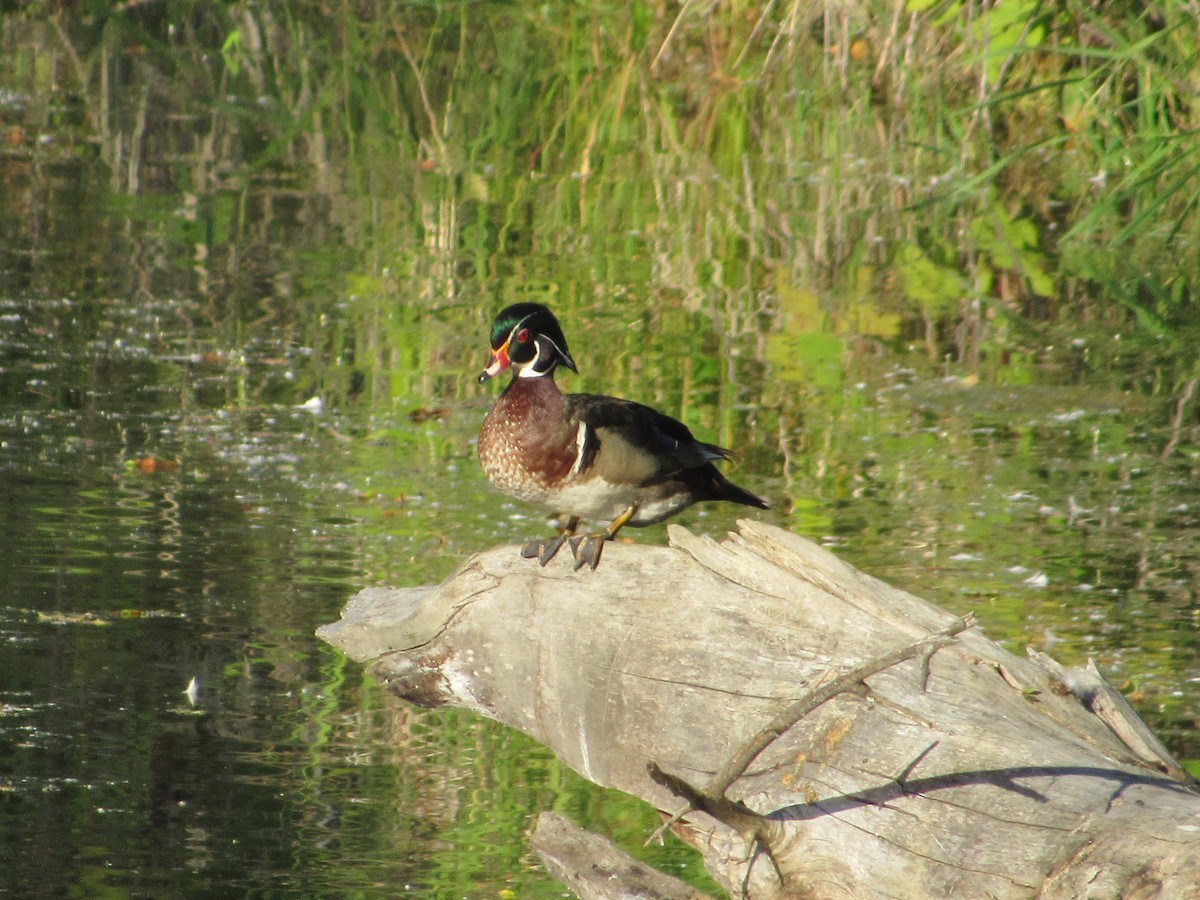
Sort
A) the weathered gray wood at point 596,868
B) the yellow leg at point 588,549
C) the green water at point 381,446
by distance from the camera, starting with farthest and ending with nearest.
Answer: the green water at point 381,446
the yellow leg at point 588,549
the weathered gray wood at point 596,868

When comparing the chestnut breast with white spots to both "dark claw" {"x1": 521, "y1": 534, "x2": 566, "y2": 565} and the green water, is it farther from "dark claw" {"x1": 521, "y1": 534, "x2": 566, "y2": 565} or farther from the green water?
the green water

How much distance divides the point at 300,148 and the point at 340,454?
5.63 metres

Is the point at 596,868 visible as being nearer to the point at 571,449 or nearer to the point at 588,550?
the point at 588,550

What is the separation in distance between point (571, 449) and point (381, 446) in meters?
2.55

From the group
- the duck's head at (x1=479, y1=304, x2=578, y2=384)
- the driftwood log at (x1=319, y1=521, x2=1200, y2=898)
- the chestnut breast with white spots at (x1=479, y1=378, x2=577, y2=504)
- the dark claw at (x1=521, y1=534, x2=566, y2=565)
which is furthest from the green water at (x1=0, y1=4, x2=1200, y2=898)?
the duck's head at (x1=479, y1=304, x2=578, y2=384)

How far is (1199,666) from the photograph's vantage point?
15.3 feet

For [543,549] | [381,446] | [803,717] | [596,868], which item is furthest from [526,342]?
[381,446]

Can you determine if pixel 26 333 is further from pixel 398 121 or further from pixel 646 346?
pixel 398 121

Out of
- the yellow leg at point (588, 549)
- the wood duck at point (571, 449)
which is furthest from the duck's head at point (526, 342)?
the yellow leg at point (588, 549)

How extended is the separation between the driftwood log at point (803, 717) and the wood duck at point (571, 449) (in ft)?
0.70

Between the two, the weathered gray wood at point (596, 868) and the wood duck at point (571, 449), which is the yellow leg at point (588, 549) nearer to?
the wood duck at point (571, 449)

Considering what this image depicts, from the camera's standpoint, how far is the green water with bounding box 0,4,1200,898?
405 centimetres

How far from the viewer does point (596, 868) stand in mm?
3215

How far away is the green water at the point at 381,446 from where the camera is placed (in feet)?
13.3
